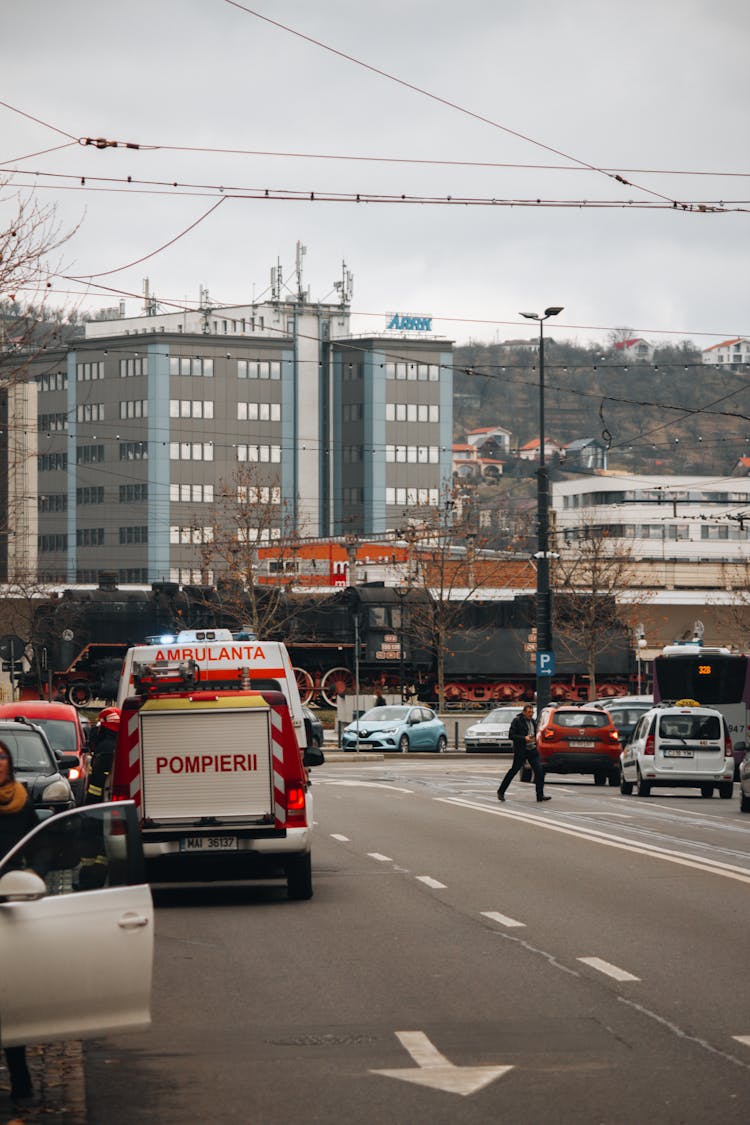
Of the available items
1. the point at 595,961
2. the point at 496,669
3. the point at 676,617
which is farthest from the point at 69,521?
the point at 595,961

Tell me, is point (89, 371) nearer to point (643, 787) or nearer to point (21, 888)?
point (643, 787)

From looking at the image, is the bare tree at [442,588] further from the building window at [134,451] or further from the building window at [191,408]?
the building window at [191,408]

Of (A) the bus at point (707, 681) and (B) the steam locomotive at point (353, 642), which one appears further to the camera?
(B) the steam locomotive at point (353, 642)

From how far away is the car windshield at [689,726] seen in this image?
33.1 metres

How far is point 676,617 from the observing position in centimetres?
9044

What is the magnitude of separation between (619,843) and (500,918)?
7.36 m

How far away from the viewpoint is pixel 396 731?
5372 centimetres

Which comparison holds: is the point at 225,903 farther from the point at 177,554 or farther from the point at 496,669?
the point at 177,554

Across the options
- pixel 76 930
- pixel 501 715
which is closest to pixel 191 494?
pixel 501 715

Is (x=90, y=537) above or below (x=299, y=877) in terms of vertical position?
above

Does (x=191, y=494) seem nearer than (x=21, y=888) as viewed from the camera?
No

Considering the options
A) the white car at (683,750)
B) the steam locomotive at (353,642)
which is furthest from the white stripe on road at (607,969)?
the steam locomotive at (353,642)

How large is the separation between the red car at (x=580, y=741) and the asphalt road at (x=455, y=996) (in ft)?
57.3

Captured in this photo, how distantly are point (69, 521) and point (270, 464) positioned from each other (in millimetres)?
16623
